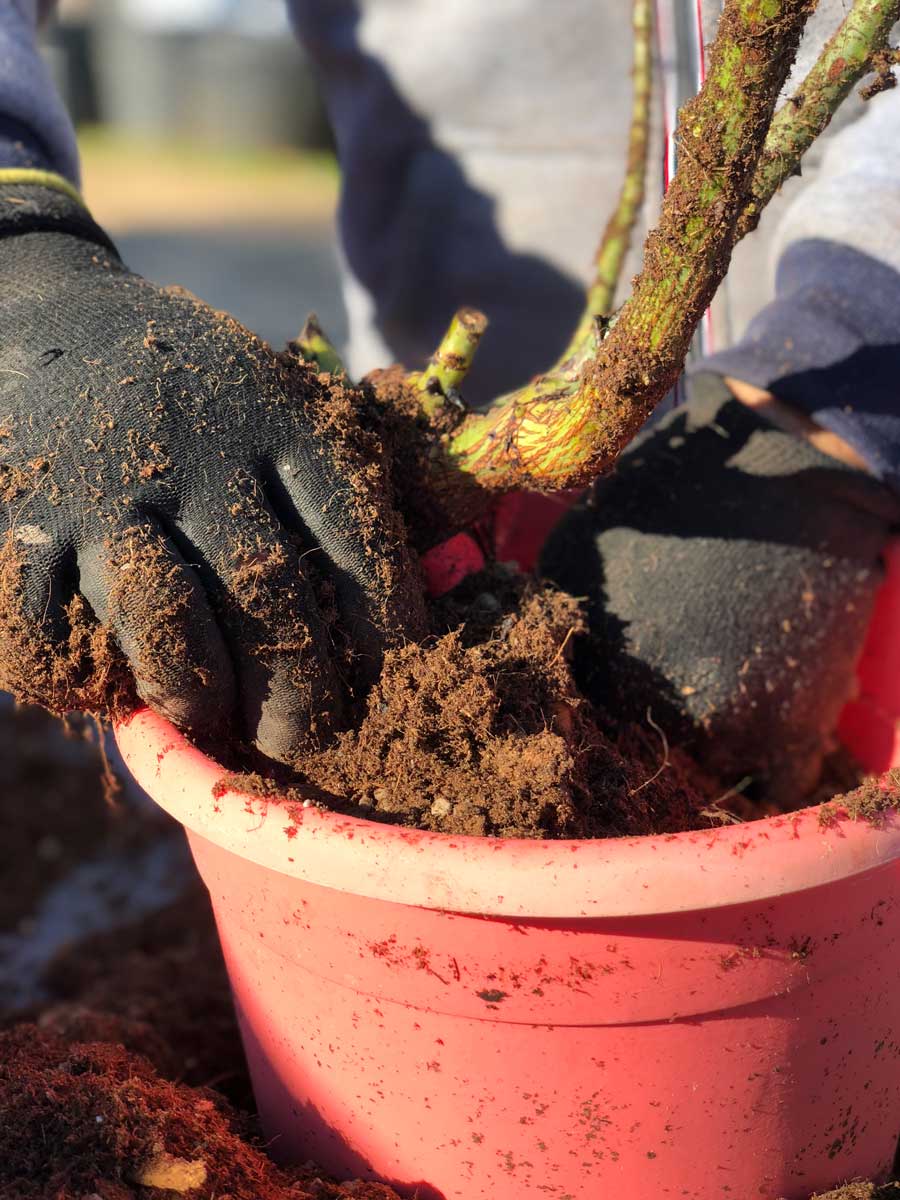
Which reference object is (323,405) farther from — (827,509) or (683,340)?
(827,509)

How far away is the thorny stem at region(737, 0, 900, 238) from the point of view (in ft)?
2.58

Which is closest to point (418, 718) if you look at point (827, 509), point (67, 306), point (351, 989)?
point (351, 989)

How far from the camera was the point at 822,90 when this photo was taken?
834 mm

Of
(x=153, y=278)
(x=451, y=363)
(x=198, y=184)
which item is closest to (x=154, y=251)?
(x=153, y=278)

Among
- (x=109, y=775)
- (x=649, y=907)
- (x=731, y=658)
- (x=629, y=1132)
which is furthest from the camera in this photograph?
(x=731, y=658)

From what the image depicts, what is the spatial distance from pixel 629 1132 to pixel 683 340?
2.16ft

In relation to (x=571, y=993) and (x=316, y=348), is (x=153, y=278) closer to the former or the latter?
(x=316, y=348)

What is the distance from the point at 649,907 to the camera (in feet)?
2.44

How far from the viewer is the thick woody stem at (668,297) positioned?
72cm

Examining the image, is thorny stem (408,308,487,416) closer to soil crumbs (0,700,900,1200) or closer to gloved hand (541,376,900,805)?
gloved hand (541,376,900,805)

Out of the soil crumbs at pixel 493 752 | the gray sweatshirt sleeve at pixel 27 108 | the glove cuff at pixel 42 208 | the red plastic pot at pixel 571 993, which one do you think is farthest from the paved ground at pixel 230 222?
the red plastic pot at pixel 571 993

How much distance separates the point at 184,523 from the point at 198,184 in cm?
822

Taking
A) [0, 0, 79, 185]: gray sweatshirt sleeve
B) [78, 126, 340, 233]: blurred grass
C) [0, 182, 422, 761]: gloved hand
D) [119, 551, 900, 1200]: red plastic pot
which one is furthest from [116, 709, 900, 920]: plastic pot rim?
[78, 126, 340, 233]: blurred grass

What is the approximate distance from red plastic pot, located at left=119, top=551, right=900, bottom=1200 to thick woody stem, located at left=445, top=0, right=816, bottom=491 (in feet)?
1.23
